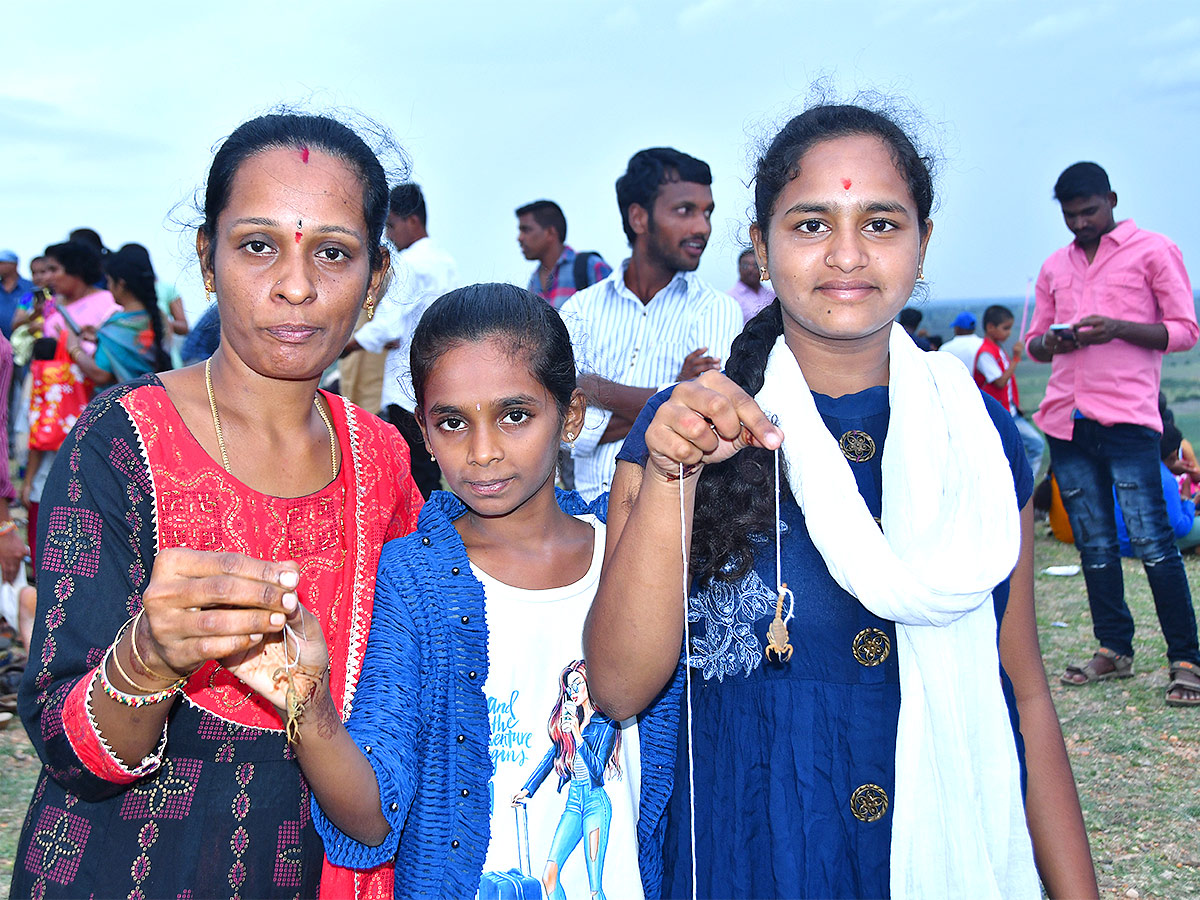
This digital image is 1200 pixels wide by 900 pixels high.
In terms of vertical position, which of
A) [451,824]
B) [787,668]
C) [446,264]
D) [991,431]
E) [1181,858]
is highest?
[446,264]

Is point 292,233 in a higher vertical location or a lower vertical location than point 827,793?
higher

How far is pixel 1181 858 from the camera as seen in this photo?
359 centimetres

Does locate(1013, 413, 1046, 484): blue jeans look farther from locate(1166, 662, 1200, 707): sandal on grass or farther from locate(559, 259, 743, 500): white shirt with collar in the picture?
locate(559, 259, 743, 500): white shirt with collar

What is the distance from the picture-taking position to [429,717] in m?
1.70

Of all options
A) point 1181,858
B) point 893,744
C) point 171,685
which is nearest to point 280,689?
point 171,685

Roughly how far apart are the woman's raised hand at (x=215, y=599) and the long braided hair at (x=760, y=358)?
0.75 m

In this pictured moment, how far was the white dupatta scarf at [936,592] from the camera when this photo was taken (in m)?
1.61

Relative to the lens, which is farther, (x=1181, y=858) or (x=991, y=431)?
(x=1181, y=858)

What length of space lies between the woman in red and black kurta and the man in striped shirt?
2284 mm

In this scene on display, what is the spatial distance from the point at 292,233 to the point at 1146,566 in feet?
16.0

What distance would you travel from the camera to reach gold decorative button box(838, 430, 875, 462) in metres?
1.79

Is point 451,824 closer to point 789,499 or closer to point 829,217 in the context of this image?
point 789,499

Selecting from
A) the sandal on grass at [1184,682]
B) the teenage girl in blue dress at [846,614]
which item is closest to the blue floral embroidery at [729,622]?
the teenage girl in blue dress at [846,614]

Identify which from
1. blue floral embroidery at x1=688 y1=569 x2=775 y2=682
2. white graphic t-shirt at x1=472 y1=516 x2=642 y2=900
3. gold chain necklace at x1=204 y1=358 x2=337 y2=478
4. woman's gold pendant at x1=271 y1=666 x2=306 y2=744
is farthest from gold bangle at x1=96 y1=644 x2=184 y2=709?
blue floral embroidery at x1=688 y1=569 x2=775 y2=682
